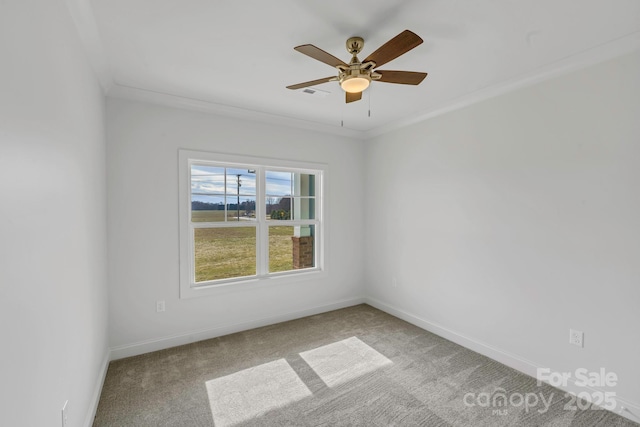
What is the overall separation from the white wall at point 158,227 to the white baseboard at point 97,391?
7.4 inches

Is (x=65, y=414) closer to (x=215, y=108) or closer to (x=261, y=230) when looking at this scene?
(x=261, y=230)

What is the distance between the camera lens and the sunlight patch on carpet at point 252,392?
2090 mm

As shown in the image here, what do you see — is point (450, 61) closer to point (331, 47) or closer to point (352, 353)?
point (331, 47)

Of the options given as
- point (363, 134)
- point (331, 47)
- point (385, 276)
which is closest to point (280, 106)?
point (331, 47)

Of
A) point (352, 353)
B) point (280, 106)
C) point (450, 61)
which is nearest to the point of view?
point (450, 61)

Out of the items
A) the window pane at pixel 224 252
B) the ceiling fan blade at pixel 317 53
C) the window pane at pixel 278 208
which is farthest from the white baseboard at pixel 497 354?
the ceiling fan blade at pixel 317 53

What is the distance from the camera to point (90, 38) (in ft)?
6.42

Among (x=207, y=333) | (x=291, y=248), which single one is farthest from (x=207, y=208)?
(x=207, y=333)

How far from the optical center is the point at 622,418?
2035 millimetres

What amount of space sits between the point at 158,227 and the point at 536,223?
3628mm

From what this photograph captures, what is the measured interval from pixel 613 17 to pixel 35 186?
3.28 m

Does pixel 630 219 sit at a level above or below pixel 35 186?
below

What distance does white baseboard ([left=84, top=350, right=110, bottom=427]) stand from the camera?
76.3 inches

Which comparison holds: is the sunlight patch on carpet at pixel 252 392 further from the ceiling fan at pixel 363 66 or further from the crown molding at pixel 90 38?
the crown molding at pixel 90 38
